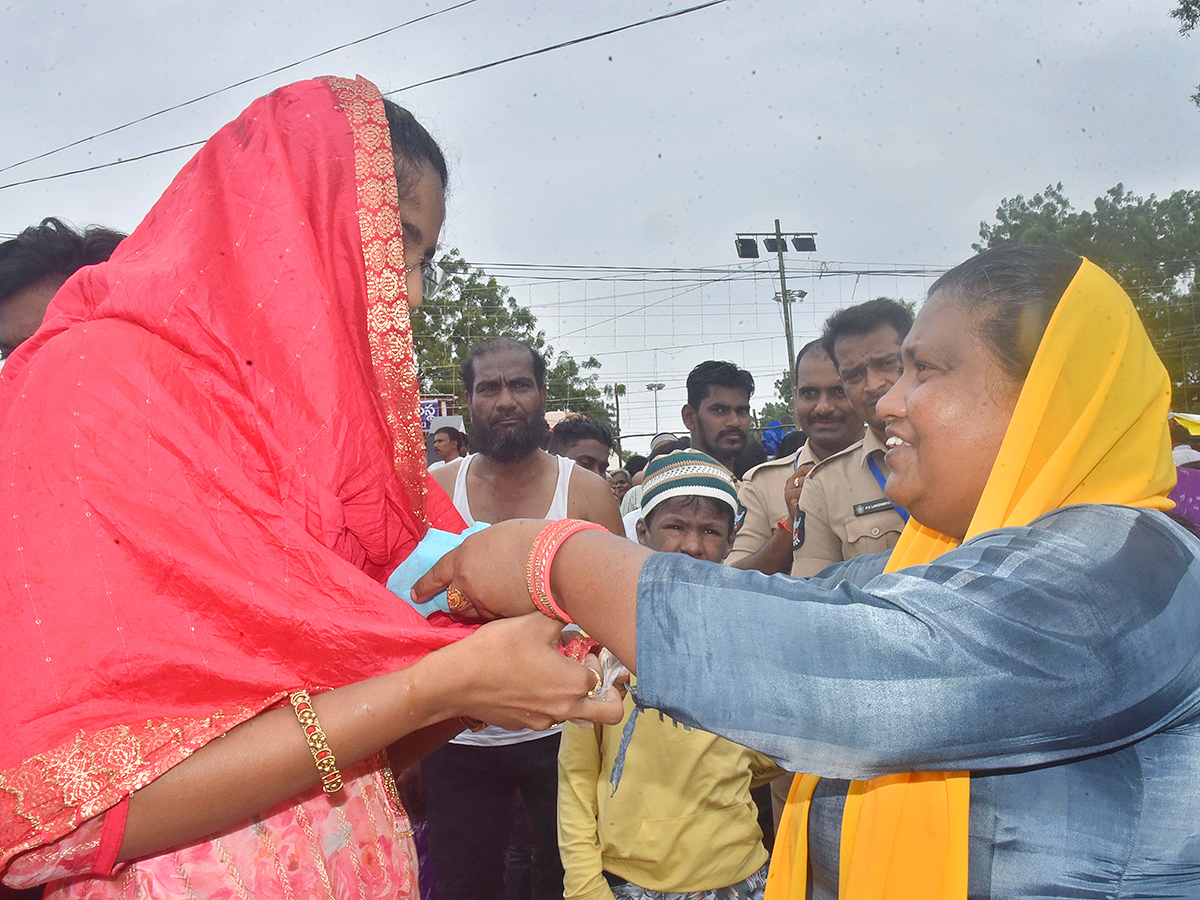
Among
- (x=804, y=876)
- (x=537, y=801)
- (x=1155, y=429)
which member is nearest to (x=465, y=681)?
(x=804, y=876)

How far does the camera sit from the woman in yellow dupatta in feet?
3.80

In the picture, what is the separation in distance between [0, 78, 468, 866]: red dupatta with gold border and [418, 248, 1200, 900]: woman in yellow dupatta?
12.2 inches

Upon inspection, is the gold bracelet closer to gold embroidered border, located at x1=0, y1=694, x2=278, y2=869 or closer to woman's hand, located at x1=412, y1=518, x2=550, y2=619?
gold embroidered border, located at x1=0, y1=694, x2=278, y2=869

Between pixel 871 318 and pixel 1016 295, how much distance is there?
2711mm

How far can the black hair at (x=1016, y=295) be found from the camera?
1.57 metres

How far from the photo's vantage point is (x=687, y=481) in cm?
390

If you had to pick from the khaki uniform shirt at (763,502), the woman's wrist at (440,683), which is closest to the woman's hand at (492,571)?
the woman's wrist at (440,683)

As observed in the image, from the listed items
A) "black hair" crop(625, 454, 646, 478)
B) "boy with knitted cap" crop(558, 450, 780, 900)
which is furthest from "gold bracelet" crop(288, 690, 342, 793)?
"black hair" crop(625, 454, 646, 478)

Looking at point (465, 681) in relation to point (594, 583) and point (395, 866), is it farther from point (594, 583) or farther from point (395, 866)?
point (395, 866)

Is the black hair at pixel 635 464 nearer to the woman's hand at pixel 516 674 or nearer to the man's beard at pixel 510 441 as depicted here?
the man's beard at pixel 510 441

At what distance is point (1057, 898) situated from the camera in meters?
1.34

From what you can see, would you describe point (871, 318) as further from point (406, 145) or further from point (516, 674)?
point (516, 674)

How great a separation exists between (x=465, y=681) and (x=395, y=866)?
1.88 ft

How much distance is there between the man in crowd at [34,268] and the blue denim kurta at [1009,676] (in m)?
2.36
